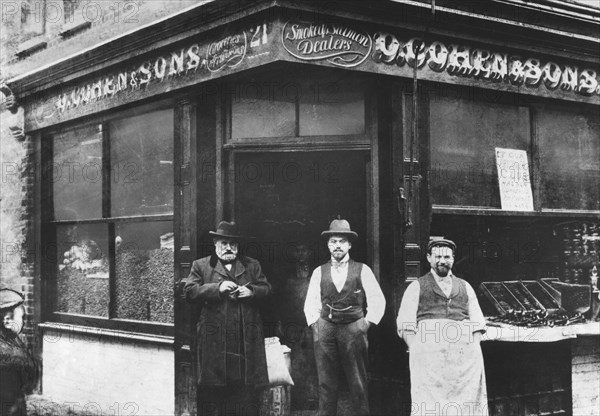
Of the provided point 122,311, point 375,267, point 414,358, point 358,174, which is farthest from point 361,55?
point 122,311

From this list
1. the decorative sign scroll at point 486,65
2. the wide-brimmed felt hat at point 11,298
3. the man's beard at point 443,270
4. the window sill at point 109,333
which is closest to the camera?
the man's beard at point 443,270

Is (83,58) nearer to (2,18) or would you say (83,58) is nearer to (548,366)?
(2,18)

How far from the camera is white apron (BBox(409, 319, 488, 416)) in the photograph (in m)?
6.02

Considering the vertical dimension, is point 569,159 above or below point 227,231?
above

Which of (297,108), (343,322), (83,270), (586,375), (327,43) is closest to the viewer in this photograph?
(343,322)

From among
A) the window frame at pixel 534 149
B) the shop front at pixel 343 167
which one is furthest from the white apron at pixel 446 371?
the window frame at pixel 534 149

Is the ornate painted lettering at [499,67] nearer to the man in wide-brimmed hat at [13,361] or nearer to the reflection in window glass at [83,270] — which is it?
the reflection in window glass at [83,270]

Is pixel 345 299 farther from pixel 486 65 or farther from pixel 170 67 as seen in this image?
pixel 170 67

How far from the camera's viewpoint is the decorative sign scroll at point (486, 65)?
6.40m

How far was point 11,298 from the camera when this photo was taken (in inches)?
352

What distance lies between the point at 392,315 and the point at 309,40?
2.63m

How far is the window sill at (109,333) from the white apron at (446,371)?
258cm

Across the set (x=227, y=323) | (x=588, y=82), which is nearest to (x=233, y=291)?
(x=227, y=323)

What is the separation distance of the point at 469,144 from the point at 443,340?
206 cm
